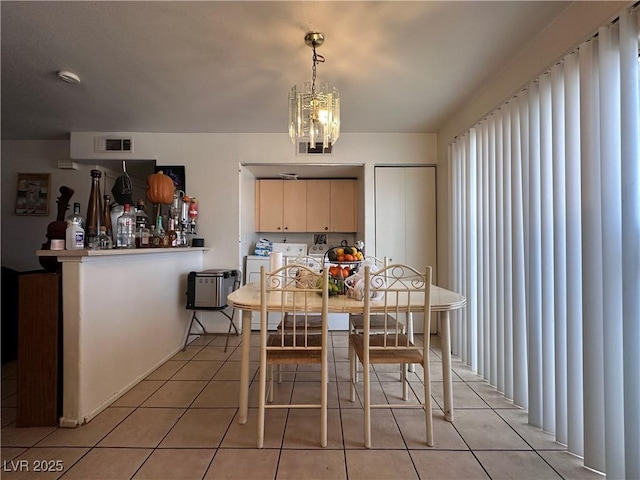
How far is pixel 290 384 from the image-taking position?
92.7 inches

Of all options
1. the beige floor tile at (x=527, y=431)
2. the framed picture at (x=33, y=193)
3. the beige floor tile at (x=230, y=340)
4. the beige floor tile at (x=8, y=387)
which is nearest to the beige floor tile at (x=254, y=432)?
the beige floor tile at (x=527, y=431)

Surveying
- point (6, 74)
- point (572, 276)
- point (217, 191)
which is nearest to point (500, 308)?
point (572, 276)

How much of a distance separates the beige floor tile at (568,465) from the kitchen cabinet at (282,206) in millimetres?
3435

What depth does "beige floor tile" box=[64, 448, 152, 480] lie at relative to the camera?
1409mm

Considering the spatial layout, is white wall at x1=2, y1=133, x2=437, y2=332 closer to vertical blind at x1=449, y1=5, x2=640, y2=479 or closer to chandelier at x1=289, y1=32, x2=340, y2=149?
vertical blind at x1=449, y1=5, x2=640, y2=479

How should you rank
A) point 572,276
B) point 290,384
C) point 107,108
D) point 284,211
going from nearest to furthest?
1. point 572,276
2. point 290,384
3. point 107,108
4. point 284,211

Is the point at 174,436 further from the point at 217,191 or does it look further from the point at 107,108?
the point at 107,108

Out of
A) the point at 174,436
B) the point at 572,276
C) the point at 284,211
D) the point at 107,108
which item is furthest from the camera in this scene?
the point at 284,211

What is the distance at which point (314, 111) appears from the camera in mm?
1914

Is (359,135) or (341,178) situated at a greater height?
(359,135)

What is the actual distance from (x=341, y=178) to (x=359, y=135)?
0.91 meters

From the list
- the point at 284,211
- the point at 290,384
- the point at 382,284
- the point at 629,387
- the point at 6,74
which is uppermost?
the point at 6,74

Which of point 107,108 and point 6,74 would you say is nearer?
point 6,74

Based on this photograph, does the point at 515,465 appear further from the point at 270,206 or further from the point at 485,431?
the point at 270,206
